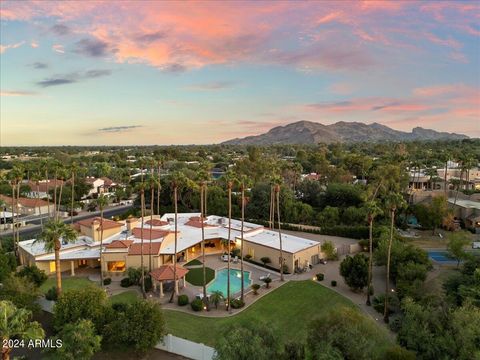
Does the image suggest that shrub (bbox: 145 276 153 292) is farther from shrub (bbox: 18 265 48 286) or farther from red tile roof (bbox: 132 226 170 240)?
shrub (bbox: 18 265 48 286)

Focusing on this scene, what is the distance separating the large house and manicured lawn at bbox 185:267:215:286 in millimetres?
3196

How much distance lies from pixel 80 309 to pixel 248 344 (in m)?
14.1

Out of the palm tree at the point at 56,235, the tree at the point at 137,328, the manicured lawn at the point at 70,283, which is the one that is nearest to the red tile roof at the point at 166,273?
the manicured lawn at the point at 70,283

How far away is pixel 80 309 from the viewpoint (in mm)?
25734

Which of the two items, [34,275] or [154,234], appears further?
[154,234]

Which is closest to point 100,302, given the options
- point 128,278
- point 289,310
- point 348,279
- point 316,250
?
point 128,278

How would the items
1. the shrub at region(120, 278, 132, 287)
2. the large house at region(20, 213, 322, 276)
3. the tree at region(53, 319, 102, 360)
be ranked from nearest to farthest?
1. the tree at region(53, 319, 102, 360)
2. the shrub at region(120, 278, 132, 287)
3. the large house at region(20, 213, 322, 276)

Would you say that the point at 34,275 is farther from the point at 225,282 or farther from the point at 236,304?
the point at 236,304

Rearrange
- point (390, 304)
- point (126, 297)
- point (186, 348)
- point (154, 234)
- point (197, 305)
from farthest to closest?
point (154, 234)
point (126, 297)
point (197, 305)
point (390, 304)
point (186, 348)

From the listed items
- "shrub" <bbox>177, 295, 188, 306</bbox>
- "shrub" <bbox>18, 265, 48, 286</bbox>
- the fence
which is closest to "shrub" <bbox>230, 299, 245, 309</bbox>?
"shrub" <bbox>177, 295, 188, 306</bbox>

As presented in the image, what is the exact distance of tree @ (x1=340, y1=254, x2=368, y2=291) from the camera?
116ft

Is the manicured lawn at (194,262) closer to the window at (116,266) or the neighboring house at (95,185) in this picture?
the window at (116,266)

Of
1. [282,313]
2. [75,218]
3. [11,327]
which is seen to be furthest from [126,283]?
[75,218]

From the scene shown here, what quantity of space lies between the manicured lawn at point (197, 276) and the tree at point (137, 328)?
13669mm
